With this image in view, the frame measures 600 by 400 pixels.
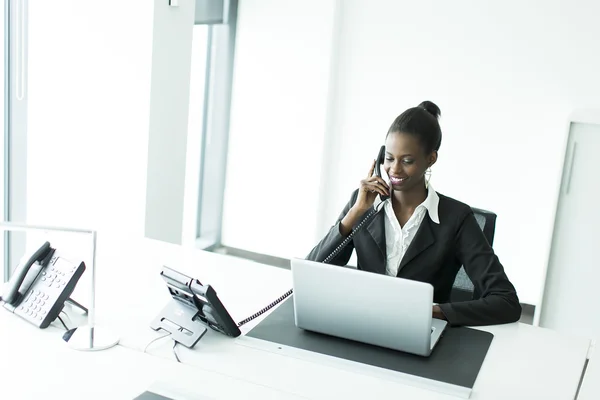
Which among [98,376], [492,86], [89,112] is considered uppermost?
[492,86]

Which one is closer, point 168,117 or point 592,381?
point 592,381

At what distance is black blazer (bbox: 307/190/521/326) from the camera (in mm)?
1938

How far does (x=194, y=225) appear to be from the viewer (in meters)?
4.62

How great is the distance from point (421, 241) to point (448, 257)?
0.11m

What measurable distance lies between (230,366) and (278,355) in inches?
5.2

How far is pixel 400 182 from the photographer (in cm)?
210

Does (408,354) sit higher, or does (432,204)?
(432,204)

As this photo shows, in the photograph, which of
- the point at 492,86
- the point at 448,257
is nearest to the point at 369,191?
the point at 448,257

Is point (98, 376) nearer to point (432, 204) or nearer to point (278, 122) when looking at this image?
point (432, 204)

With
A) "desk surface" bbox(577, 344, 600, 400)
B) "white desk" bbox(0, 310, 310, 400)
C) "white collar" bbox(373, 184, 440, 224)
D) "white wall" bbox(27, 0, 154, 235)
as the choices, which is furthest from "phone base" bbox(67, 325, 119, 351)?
"white wall" bbox(27, 0, 154, 235)

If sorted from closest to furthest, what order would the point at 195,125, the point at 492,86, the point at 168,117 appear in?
the point at 168,117 < the point at 492,86 < the point at 195,125

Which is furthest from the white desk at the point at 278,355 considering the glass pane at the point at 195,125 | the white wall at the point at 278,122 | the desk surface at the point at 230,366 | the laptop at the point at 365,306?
the glass pane at the point at 195,125

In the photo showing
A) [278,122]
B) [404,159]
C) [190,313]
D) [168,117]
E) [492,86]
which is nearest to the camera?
[190,313]

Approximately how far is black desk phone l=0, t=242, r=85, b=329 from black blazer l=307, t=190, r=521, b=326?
78cm
